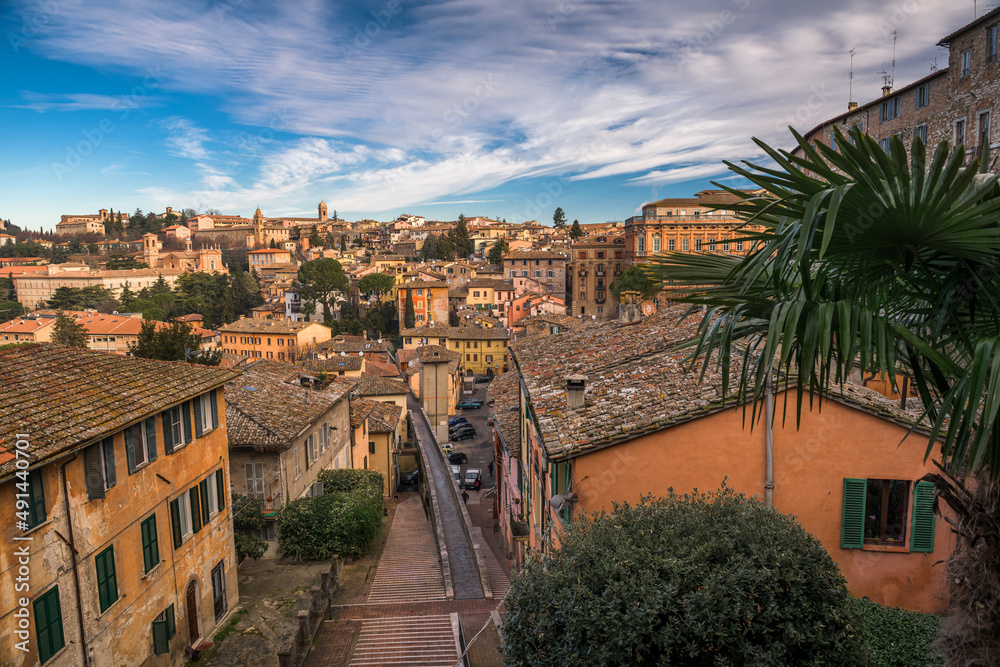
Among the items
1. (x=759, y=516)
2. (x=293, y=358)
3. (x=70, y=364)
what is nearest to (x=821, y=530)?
(x=759, y=516)

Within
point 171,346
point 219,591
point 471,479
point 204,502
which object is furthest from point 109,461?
point 171,346

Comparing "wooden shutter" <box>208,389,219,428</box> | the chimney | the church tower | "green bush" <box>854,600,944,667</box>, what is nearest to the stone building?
the chimney

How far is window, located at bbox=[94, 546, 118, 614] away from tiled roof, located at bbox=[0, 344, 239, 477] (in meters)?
2.33

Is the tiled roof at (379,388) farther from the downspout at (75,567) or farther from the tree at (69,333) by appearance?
the tree at (69,333)

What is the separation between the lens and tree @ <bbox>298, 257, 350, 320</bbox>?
326ft

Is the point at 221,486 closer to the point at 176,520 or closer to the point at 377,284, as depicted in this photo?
the point at 176,520

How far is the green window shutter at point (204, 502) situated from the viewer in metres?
14.9

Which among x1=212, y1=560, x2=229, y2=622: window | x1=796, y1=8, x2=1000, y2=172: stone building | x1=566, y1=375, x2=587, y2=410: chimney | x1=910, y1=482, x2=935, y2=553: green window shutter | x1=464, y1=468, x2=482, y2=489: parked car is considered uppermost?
x1=796, y1=8, x2=1000, y2=172: stone building

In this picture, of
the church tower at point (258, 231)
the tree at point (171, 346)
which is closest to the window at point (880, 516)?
the tree at point (171, 346)

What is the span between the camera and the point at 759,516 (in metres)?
6.57

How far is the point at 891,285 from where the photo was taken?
5012 millimetres

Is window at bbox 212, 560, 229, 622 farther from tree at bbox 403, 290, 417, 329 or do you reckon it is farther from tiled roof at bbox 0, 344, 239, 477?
tree at bbox 403, 290, 417, 329

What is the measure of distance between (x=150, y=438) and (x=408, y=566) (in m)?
11.0

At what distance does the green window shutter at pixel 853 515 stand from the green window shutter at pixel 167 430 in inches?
510
